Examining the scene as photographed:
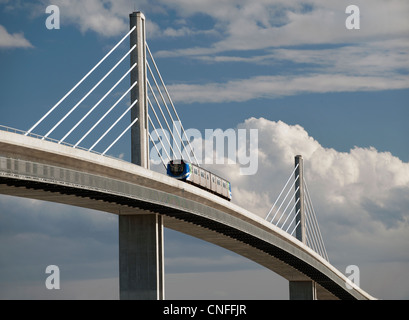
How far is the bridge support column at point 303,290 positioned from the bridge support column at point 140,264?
48466mm

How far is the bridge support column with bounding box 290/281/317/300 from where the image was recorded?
10894cm

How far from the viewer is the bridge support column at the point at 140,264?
206ft

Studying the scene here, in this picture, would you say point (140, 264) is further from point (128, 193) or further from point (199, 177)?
point (199, 177)

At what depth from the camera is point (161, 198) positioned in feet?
197

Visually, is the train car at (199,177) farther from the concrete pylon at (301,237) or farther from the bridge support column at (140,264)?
the concrete pylon at (301,237)

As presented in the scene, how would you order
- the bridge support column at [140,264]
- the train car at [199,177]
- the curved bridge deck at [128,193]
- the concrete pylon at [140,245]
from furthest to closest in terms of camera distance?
the train car at [199,177]
the bridge support column at [140,264]
the concrete pylon at [140,245]
the curved bridge deck at [128,193]

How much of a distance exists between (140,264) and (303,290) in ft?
166

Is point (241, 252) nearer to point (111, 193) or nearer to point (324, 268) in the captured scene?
point (324, 268)

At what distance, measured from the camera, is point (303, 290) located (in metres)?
110

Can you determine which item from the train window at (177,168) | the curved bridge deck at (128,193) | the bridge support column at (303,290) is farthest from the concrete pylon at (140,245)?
the bridge support column at (303,290)

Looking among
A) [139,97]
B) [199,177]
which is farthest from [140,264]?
[139,97]

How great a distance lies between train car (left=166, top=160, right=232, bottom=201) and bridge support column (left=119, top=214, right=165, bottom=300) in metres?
4.38
